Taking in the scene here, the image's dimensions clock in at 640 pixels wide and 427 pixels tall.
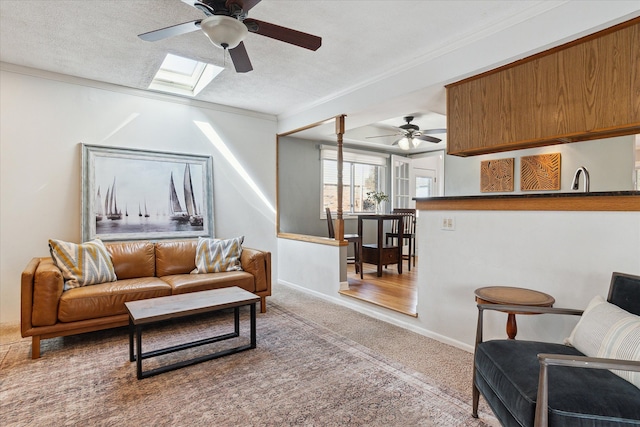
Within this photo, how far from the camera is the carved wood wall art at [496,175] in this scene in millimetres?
4652

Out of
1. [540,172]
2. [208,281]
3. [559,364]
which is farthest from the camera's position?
[540,172]

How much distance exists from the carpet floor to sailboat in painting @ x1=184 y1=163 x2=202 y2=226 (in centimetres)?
172

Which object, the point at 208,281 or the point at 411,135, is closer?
the point at 208,281

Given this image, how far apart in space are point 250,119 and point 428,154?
4.10m

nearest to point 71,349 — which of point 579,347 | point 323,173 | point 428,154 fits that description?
point 579,347

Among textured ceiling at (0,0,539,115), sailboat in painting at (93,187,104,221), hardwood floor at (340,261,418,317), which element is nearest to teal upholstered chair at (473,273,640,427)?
hardwood floor at (340,261,418,317)

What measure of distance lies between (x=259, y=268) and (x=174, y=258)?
997 millimetres

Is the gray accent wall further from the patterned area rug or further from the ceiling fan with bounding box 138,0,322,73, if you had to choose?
the ceiling fan with bounding box 138,0,322,73

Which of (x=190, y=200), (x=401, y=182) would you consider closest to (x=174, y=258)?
(x=190, y=200)

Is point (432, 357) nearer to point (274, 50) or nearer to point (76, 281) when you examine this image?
point (274, 50)

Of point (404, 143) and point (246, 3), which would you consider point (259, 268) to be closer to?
point (246, 3)

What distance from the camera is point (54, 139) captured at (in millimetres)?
3639

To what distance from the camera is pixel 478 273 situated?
2746 mm

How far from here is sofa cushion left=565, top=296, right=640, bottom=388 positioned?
4.47 ft
